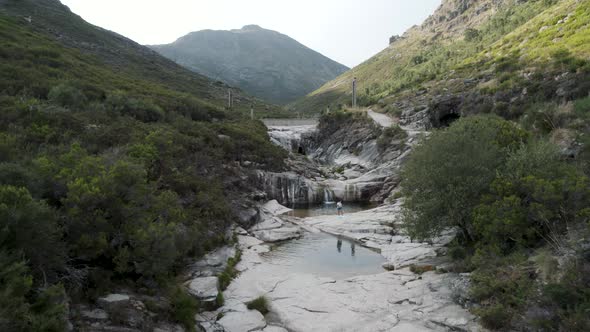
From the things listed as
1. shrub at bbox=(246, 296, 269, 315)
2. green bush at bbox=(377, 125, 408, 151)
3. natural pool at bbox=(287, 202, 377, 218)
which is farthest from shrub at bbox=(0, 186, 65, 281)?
green bush at bbox=(377, 125, 408, 151)

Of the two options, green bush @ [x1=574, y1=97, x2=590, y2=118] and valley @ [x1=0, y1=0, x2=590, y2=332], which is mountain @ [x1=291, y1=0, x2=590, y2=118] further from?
green bush @ [x1=574, y1=97, x2=590, y2=118]

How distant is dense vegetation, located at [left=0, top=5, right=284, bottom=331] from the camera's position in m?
7.77

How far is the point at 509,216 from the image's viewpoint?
492 inches

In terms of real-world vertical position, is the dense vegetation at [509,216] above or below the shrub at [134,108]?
below

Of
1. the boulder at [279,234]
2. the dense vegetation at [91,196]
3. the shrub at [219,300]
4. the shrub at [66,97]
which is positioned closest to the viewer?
the dense vegetation at [91,196]

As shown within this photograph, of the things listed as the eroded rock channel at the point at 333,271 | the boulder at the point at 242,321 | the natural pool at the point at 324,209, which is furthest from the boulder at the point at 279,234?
the boulder at the point at 242,321

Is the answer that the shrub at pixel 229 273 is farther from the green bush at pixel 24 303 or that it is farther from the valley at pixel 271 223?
the green bush at pixel 24 303

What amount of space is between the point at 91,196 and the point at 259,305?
6007mm

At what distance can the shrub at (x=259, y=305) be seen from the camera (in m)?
11.9

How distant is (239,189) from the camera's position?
2506cm

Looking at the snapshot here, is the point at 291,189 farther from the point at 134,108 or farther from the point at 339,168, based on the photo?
the point at 134,108

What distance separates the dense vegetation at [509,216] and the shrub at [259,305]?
247 inches

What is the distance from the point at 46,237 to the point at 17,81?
2107cm

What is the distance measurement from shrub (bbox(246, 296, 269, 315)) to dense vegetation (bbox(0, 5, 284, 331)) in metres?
2.28
